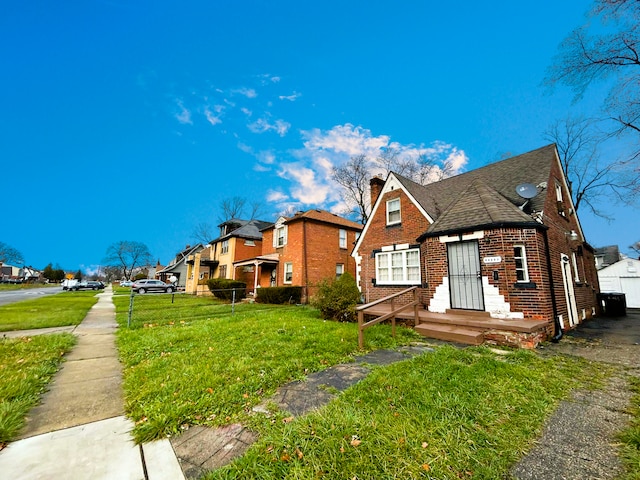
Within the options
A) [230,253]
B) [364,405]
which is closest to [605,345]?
[364,405]

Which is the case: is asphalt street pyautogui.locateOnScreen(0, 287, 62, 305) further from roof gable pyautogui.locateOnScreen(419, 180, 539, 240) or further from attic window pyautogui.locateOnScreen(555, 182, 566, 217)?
attic window pyautogui.locateOnScreen(555, 182, 566, 217)

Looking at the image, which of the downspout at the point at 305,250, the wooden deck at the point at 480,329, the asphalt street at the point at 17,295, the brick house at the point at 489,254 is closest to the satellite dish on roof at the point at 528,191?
the brick house at the point at 489,254

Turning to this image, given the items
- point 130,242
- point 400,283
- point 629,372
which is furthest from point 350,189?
point 130,242

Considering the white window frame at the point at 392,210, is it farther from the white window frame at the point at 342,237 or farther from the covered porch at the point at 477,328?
the white window frame at the point at 342,237

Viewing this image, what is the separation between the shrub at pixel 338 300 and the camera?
9.98 m

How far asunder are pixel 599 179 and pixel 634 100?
37.2 feet

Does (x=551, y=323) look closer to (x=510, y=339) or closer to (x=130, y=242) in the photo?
(x=510, y=339)

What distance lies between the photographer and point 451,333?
23.6 ft

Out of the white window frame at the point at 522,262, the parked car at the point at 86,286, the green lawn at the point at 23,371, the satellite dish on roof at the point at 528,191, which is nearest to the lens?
the green lawn at the point at 23,371

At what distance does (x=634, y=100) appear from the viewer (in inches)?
413

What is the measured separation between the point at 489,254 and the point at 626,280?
24.7m

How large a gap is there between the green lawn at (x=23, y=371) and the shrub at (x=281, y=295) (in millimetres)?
10919

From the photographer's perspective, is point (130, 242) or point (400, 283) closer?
point (400, 283)

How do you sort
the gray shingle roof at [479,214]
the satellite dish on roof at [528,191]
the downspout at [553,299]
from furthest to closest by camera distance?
the satellite dish on roof at [528,191] → the gray shingle roof at [479,214] → the downspout at [553,299]
